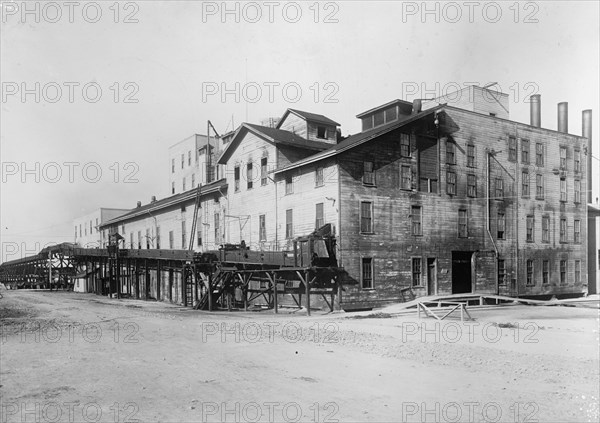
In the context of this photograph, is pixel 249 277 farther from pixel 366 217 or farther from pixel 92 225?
pixel 92 225

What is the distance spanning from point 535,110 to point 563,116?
2.72 meters

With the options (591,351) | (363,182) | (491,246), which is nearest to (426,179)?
(363,182)

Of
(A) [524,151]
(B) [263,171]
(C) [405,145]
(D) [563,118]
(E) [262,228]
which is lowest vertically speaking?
(E) [262,228]

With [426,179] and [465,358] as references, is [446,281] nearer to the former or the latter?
[426,179]

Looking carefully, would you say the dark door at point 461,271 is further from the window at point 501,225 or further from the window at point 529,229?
the window at point 529,229

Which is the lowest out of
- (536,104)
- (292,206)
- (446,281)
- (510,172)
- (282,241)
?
(446,281)

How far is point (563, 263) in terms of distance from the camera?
38719mm

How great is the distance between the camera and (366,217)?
91.1 ft

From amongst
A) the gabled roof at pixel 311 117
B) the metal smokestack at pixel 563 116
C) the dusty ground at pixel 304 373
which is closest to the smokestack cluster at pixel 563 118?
the metal smokestack at pixel 563 116

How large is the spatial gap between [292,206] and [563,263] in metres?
21.9

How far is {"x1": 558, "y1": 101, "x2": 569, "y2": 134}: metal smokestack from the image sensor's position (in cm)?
4441

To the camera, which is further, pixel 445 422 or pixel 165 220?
pixel 165 220

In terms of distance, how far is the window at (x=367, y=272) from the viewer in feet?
90.1

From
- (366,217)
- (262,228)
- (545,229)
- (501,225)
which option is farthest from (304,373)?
(545,229)
